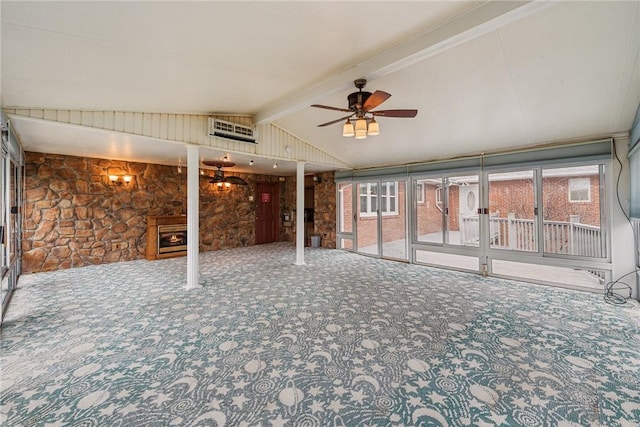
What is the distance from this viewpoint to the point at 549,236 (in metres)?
4.77

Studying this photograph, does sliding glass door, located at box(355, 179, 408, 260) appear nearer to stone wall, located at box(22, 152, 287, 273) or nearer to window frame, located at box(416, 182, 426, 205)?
window frame, located at box(416, 182, 426, 205)

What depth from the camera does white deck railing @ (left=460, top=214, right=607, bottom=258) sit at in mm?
4395

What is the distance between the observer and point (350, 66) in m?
3.13

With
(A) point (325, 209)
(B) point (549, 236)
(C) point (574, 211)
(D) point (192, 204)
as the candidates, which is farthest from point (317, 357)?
(A) point (325, 209)

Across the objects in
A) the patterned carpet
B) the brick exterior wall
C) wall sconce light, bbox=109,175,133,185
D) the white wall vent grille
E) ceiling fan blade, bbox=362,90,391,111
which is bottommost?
the patterned carpet

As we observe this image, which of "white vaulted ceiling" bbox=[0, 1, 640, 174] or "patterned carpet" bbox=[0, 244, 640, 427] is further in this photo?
"white vaulted ceiling" bbox=[0, 1, 640, 174]

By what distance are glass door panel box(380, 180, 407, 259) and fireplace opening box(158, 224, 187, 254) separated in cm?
518

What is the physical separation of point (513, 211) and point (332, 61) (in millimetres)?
4495

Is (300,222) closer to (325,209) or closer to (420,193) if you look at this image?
(325,209)

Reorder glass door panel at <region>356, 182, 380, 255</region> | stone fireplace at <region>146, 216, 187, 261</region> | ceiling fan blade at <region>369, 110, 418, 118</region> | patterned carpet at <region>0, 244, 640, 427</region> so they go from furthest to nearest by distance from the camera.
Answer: glass door panel at <region>356, 182, 380, 255</region>
stone fireplace at <region>146, 216, 187, 261</region>
ceiling fan blade at <region>369, 110, 418, 118</region>
patterned carpet at <region>0, 244, 640, 427</region>

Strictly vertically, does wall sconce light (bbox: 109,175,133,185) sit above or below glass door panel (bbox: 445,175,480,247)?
above

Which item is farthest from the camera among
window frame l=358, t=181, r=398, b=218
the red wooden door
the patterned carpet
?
the red wooden door

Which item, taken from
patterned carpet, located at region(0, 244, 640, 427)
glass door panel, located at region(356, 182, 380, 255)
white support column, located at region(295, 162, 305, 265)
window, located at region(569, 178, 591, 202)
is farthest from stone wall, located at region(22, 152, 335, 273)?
window, located at region(569, 178, 591, 202)

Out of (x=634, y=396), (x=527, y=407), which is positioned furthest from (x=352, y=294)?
(x=634, y=396)
